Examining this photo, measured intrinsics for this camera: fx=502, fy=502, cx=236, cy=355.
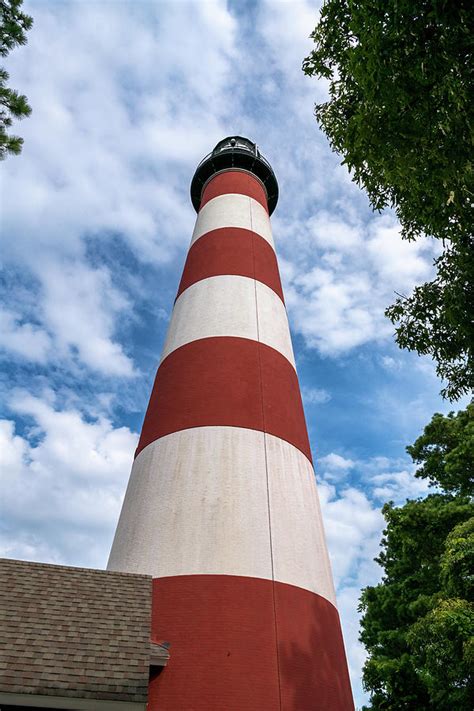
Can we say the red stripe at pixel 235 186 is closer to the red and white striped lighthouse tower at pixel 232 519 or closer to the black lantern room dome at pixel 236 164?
the black lantern room dome at pixel 236 164

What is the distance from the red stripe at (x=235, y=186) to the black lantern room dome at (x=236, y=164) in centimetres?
40

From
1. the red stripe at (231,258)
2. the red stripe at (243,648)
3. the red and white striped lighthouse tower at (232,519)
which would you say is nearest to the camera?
the red stripe at (243,648)

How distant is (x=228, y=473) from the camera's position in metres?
7.95

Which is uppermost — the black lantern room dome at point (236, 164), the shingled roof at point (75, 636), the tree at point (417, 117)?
the black lantern room dome at point (236, 164)

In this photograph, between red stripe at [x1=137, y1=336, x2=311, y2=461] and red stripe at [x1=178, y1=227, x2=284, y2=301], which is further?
red stripe at [x1=178, y1=227, x2=284, y2=301]

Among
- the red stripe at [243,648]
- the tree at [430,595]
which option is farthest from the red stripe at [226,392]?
the tree at [430,595]

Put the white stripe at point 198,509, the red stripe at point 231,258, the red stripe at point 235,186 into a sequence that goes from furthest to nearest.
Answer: the red stripe at point 235,186 < the red stripe at point 231,258 < the white stripe at point 198,509

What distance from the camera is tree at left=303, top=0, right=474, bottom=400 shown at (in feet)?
15.7

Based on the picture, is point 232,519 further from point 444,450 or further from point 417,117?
point 444,450

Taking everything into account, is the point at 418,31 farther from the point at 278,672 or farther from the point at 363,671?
the point at 363,671

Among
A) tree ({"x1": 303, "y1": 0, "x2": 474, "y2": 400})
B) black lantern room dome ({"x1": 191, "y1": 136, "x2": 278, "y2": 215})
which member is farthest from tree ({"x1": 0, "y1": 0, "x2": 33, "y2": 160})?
black lantern room dome ({"x1": 191, "y1": 136, "x2": 278, "y2": 215})

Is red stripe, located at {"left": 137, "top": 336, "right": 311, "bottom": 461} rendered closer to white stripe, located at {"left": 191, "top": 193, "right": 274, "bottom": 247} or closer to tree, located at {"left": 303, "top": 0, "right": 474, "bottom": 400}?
tree, located at {"left": 303, "top": 0, "right": 474, "bottom": 400}

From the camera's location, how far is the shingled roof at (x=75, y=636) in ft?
17.0

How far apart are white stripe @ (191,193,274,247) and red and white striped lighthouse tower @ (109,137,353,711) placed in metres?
1.52
